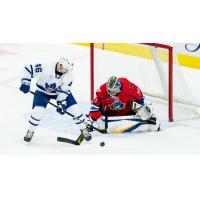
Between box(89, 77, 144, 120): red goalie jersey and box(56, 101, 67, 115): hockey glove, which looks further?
box(89, 77, 144, 120): red goalie jersey

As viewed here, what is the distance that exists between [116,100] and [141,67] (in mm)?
556

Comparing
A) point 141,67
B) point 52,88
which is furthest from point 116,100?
point 141,67

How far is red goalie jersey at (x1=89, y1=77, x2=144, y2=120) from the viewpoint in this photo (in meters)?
4.52

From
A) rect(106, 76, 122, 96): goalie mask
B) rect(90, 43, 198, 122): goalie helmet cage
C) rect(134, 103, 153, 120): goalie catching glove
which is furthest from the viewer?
rect(90, 43, 198, 122): goalie helmet cage

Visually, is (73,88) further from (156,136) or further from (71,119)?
(156,136)

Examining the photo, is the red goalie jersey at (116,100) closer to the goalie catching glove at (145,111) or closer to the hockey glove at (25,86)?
the goalie catching glove at (145,111)

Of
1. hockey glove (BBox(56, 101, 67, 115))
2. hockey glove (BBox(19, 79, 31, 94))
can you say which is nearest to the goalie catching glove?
hockey glove (BBox(56, 101, 67, 115))

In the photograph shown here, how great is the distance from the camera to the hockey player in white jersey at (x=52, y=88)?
4.21 m

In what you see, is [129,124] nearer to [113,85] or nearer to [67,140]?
[113,85]

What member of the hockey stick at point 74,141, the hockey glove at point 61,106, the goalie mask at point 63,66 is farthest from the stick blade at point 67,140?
the goalie mask at point 63,66

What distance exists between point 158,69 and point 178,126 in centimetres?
47

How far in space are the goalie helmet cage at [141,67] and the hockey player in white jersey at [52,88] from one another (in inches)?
27.5

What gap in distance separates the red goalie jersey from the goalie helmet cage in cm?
36

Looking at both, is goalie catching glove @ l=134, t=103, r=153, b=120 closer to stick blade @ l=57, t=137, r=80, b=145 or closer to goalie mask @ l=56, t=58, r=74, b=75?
stick blade @ l=57, t=137, r=80, b=145
